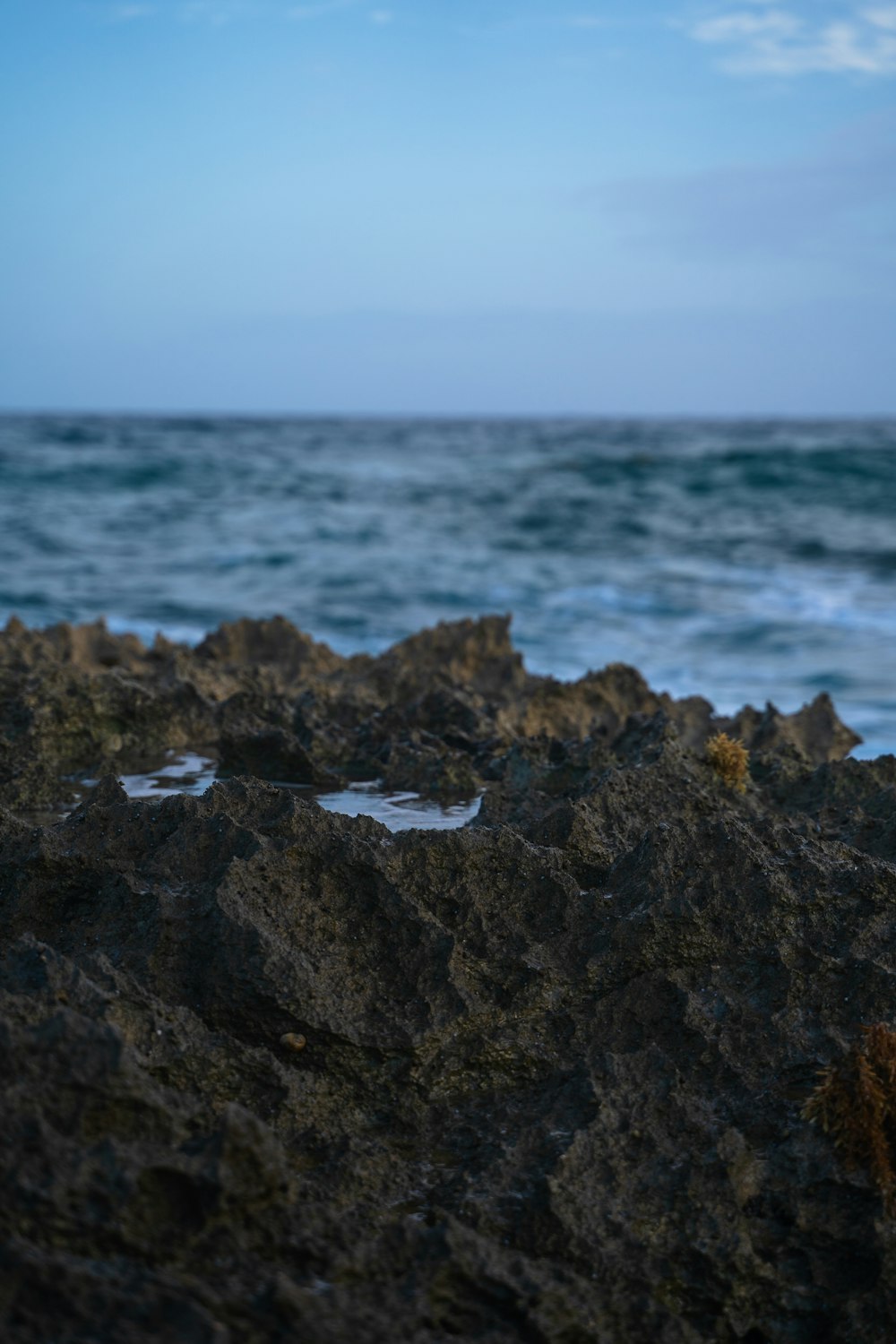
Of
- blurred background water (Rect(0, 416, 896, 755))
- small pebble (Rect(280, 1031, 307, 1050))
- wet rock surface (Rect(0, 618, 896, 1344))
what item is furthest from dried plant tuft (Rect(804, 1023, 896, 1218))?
blurred background water (Rect(0, 416, 896, 755))

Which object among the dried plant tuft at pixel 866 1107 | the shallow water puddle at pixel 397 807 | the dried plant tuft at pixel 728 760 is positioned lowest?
the dried plant tuft at pixel 866 1107

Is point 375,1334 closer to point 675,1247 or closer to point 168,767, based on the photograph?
point 675,1247

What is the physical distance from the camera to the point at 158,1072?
1.78m

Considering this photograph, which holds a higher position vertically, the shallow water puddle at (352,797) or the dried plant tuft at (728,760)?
the dried plant tuft at (728,760)

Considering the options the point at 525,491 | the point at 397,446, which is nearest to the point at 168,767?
Result: the point at 525,491

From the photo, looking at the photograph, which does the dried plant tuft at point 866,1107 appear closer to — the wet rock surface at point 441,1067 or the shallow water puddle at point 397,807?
the wet rock surface at point 441,1067

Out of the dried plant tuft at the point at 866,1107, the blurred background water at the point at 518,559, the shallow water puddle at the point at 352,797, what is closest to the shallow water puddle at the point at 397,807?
the shallow water puddle at the point at 352,797

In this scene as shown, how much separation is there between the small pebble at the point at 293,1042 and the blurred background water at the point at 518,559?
440 centimetres

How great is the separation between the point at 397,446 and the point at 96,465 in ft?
65.1

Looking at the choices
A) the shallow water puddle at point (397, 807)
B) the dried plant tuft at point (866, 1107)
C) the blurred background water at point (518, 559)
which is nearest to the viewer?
the dried plant tuft at point (866, 1107)

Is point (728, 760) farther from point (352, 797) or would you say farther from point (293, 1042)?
point (293, 1042)

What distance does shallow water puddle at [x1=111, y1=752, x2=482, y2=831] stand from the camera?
2939 mm

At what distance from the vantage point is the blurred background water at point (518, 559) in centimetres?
898

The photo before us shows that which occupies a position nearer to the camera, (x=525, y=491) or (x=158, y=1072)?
(x=158, y=1072)
